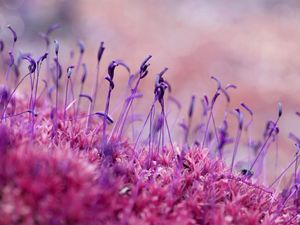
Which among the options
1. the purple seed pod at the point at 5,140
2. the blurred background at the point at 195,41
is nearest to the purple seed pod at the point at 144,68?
the purple seed pod at the point at 5,140

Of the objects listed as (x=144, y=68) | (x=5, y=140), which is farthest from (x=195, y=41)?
(x=5, y=140)

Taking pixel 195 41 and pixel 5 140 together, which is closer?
pixel 5 140

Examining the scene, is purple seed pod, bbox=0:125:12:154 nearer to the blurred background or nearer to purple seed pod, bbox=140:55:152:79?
purple seed pod, bbox=140:55:152:79

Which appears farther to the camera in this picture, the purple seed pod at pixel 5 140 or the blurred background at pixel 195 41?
the blurred background at pixel 195 41

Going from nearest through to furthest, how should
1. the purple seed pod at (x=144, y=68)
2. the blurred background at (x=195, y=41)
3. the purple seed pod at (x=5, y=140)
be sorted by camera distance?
the purple seed pod at (x=5, y=140) < the purple seed pod at (x=144, y=68) < the blurred background at (x=195, y=41)

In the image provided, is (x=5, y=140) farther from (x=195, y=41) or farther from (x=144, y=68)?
(x=195, y=41)

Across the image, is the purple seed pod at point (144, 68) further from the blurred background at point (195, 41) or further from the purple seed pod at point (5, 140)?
the blurred background at point (195, 41)

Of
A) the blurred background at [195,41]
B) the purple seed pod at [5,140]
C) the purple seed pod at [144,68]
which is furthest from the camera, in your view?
the blurred background at [195,41]

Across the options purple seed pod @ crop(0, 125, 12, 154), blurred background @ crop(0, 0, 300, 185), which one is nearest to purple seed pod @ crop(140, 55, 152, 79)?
purple seed pod @ crop(0, 125, 12, 154)

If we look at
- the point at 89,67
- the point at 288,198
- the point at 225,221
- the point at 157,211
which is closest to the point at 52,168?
the point at 157,211
